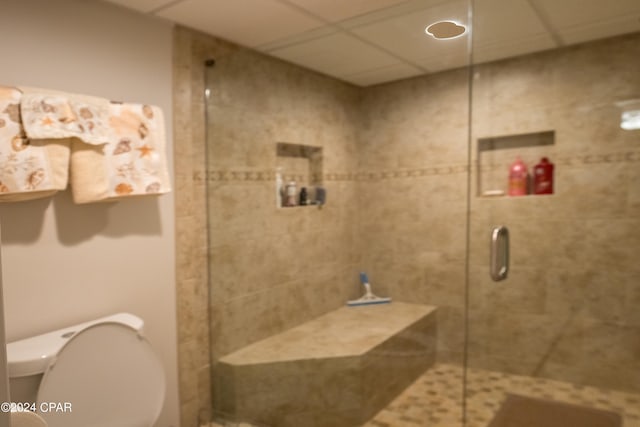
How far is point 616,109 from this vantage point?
2166 mm

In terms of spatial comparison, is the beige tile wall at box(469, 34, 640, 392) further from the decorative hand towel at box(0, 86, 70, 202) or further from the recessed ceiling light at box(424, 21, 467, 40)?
the decorative hand towel at box(0, 86, 70, 202)

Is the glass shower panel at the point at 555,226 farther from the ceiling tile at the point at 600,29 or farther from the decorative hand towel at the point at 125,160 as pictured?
the decorative hand towel at the point at 125,160

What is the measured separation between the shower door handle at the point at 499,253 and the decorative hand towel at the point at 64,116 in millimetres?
1929

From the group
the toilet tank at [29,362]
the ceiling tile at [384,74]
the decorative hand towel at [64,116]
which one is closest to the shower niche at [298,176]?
the ceiling tile at [384,74]

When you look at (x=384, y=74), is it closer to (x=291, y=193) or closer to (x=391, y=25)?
(x=391, y=25)

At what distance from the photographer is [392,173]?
2832mm

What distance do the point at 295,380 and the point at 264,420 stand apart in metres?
0.25

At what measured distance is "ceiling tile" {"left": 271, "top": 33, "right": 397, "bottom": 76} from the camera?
2197 millimetres

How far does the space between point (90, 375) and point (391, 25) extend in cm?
187

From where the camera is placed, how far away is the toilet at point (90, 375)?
132cm

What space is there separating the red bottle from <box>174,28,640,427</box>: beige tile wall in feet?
0.21

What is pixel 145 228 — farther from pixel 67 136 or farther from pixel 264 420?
pixel 264 420

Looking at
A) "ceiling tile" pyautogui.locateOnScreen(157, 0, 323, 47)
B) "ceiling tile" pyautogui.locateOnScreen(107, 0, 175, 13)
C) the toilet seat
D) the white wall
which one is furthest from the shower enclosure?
the toilet seat

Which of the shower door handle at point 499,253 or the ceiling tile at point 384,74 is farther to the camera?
the ceiling tile at point 384,74
